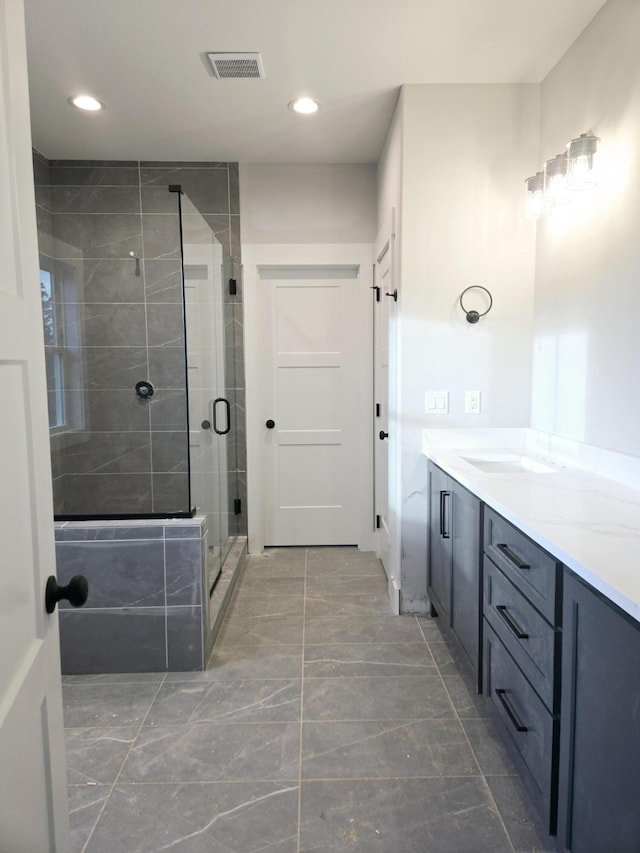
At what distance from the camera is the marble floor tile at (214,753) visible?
175 cm

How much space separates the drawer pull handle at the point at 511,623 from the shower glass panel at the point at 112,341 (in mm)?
1497

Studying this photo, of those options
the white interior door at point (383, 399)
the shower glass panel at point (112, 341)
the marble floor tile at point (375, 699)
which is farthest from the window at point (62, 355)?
the marble floor tile at point (375, 699)

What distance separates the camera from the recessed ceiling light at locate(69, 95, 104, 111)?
273 cm

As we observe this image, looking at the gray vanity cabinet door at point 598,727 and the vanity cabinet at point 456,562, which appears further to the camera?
the vanity cabinet at point 456,562

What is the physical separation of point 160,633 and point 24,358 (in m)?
1.81

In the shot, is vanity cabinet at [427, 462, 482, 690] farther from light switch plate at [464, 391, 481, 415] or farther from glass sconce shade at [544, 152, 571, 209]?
glass sconce shade at [544, 152, 571, 209]

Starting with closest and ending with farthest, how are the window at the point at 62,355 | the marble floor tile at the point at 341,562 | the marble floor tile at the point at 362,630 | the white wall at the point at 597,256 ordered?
the white wall at the point at 597,256
the marble floor tile at the point at 362,630
the window at the point at 62,355
the marble floor tile at the point at 341,562

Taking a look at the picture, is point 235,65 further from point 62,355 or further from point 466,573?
point 466,573

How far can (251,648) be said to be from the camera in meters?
2.55

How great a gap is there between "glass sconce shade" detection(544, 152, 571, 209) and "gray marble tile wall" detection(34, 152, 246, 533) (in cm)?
167

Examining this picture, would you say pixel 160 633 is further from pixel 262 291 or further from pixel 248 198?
pixel 248 198

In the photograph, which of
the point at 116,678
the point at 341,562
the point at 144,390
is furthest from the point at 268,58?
the point at 341,562

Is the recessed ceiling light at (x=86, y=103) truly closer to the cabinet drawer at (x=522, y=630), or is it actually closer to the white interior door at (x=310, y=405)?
the white interior door at (x=310, y=405)

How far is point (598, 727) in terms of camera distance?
1115 millimetres
